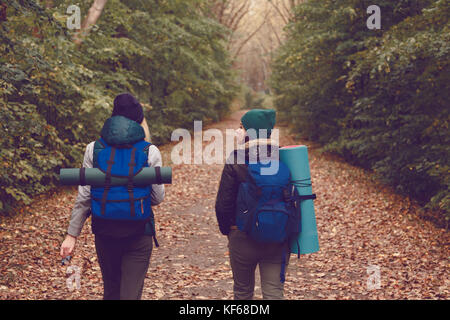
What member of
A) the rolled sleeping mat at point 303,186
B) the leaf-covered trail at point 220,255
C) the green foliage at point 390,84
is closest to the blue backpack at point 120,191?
the rolled sleeping mat at point 303,186

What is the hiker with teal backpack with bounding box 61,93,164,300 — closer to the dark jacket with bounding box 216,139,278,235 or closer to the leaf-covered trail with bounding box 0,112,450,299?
the dark jacket with bounding box 216,139,278,235

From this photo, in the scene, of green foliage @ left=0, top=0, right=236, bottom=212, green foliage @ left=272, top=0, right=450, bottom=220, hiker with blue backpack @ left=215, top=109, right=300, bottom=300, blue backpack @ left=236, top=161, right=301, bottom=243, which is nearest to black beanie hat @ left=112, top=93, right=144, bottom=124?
hiker with blue backpack @ left=215, top=109, right=300, bottom=300

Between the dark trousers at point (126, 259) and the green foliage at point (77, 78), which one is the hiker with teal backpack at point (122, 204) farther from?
the green foliage at point (77, 78)

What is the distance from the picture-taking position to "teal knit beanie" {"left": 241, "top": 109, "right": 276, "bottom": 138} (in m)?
3.02

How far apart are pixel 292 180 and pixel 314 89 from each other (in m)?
13.2

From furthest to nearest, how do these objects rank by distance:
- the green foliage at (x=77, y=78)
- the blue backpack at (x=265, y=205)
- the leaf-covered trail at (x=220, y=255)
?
the green foliage at (x=77, y=78) → the leaf-covered trail at (x=220, y=255) → the blue backpack at (x=265, y=205)

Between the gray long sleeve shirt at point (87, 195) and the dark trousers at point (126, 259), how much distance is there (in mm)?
192

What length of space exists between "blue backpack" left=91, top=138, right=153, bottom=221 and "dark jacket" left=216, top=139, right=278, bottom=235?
551 mm

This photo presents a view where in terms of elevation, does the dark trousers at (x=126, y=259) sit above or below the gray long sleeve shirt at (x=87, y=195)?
below

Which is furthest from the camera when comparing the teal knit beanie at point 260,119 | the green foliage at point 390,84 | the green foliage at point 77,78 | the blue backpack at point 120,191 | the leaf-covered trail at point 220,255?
the green foliage at point 390,84

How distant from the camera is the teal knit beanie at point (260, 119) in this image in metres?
3.02

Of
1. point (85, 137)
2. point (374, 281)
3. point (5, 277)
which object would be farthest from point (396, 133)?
point (5, 277)

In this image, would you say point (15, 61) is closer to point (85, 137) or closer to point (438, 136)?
point (85, 137)

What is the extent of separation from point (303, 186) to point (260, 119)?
578 mm
